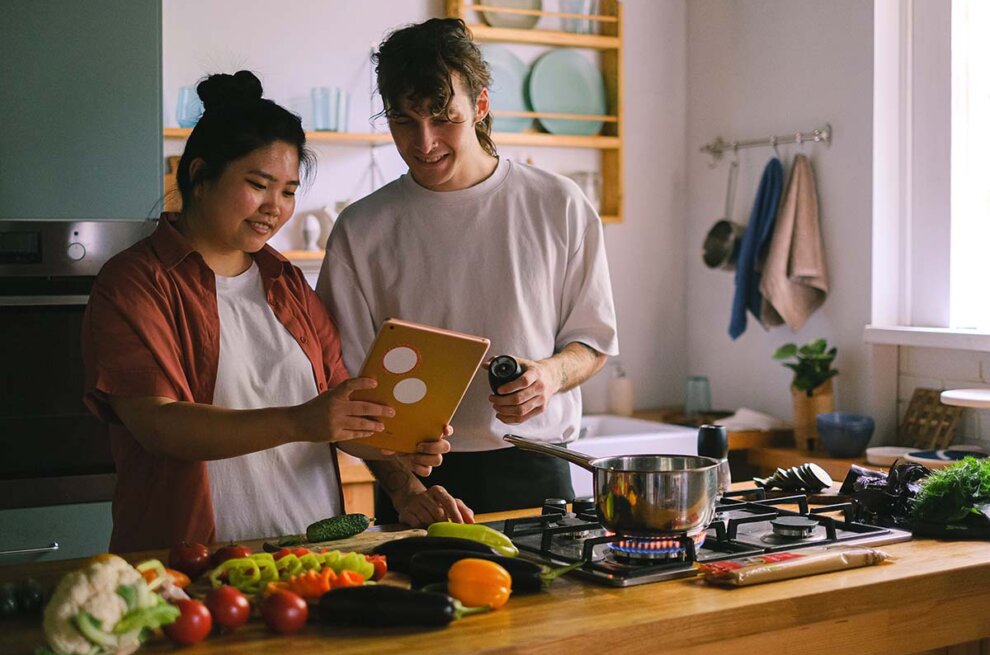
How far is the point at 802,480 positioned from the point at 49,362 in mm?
1979

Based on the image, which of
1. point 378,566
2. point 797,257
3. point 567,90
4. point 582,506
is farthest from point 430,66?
point 567,90

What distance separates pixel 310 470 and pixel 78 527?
1284mm

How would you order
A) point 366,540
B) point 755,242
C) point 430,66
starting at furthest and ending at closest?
point 755,242 → point 430,66 → point 366,540

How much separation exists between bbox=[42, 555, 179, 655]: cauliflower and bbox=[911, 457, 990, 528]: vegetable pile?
4.21 ft

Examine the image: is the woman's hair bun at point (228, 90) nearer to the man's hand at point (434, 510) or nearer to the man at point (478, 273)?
the man at point (478, 273)

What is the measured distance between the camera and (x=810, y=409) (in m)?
3.80

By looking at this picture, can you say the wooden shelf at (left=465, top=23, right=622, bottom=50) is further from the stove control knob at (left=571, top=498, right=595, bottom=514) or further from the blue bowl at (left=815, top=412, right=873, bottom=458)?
the stove control knob at (left=571, top=498, right=595, bottom=514)

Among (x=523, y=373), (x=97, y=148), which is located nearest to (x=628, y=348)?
(x=97, y=148)

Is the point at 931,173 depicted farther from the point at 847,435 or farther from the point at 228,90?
the point at 228,90

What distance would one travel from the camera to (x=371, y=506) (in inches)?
135

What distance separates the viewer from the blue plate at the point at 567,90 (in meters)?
4.31

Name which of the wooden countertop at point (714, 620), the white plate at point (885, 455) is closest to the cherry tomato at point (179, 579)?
the wooden countertop at point (714, 620)

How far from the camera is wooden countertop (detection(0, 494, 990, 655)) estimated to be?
Result: 137 centimetres

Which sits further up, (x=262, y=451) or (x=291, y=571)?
(x=262, y=451)
